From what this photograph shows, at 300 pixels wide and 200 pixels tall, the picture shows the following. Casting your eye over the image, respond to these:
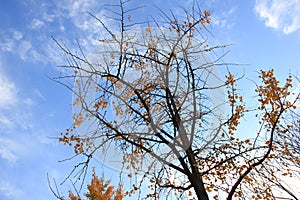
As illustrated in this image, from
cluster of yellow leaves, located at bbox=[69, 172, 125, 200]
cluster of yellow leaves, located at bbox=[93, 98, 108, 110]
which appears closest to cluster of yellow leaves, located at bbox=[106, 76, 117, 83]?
cluster of yellow leaves, located at bbox=[93, 98, 108, 110]

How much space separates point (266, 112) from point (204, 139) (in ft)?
5.17

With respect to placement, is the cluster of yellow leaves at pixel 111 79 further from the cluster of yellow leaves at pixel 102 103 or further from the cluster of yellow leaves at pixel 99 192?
the cluster of yellow leaves at pixel 99 192

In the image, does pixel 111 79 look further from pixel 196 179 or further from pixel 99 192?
pixel 99 192

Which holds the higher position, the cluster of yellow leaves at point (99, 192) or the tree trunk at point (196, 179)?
the cluster of yellow leaves at point (99, 192)

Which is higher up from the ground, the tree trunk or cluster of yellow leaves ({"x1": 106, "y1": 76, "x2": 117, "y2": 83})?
cluster of yellow leaves ({"x1": 106, "y1": 76, "x2": 117, "y2": 83})

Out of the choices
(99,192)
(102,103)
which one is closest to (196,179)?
(102,103)

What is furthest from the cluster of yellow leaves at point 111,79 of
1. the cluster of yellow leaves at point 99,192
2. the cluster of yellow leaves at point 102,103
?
the cluster of yellow leaves at point 99,192

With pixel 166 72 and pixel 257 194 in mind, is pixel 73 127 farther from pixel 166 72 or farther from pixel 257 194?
pixel 257 194

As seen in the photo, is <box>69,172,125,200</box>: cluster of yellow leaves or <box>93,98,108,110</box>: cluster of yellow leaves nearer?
<box>93,98,108,110</box>: cluster of yellow leaves

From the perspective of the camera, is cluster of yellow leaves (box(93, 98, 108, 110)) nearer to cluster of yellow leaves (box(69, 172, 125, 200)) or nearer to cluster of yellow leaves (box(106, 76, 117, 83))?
cluster of yellow leaves (box(106, 76, 117, 83))

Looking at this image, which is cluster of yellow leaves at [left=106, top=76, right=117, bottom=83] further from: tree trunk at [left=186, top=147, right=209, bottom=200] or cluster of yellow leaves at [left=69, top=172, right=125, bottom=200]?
cluster of yellow leaves at [left=69, top=172, right=125, bottom=200]

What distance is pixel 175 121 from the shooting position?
586cm

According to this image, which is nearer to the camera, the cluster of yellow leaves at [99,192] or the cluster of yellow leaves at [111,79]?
the cluster of yellow leaves at [111,79]

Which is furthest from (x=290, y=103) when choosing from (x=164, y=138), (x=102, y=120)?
(x=102, y=120)
